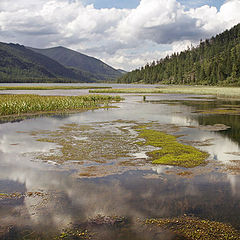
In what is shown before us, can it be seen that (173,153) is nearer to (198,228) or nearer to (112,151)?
(112,151)

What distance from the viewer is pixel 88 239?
8180 millimetres

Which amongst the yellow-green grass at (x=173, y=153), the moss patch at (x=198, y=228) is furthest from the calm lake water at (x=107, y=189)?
the yellow-green grass at (x=173, y=153)

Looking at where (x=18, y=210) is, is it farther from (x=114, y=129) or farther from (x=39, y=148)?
(x=114, y=129)

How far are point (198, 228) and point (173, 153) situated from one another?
9709 mm

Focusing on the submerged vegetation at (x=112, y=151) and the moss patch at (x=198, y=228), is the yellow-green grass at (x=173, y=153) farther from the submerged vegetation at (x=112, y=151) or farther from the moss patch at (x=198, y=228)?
the moss patch at (x=198, y=228)

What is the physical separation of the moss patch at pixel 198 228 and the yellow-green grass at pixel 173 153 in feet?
21.6

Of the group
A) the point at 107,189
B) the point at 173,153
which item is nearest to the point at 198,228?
the point at 107,189

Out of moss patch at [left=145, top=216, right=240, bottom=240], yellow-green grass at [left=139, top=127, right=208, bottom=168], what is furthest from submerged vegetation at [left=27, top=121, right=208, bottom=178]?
moss patch at [left=145, top=216, right=240, bottom=240]

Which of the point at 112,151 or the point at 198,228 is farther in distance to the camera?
the point at 112,151

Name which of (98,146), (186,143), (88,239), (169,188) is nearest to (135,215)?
(88,239)

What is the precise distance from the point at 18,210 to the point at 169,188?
6.49 metres

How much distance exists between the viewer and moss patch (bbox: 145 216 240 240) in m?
8.34

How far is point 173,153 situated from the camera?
18.3m

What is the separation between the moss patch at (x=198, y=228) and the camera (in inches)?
328
